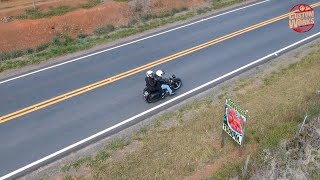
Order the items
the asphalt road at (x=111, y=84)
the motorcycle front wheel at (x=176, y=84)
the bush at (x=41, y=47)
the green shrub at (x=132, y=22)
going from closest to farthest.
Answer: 1. the asphalt road at (x=111, y=84)
2. the motorcycle front wheel at (x=176, y=84)
3. the bush at (x=41, y=47)
4. the green shrub at (x=132, y=22)

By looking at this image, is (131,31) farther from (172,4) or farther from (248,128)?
(248,128)

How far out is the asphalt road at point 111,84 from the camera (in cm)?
1376

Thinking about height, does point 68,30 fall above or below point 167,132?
above

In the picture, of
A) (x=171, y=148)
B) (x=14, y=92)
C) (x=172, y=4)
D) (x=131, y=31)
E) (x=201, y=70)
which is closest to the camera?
(x=171, y=148)

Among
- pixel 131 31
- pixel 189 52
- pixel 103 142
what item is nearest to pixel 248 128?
pixel 103 142

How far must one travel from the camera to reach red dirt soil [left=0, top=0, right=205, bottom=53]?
23.4m

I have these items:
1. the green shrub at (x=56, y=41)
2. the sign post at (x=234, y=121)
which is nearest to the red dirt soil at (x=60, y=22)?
the green shrub at (x=56, y=41)

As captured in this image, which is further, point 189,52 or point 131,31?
point 131,31

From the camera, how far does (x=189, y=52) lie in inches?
789

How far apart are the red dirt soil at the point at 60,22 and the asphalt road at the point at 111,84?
493 centimetres

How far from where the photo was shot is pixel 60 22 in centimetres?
2552

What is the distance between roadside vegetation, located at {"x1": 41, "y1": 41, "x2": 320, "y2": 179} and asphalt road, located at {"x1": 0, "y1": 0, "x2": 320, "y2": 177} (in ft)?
4.80

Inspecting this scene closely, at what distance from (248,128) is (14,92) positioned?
985 cm

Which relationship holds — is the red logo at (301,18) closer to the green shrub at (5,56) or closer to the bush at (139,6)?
the bush at (139,6)
